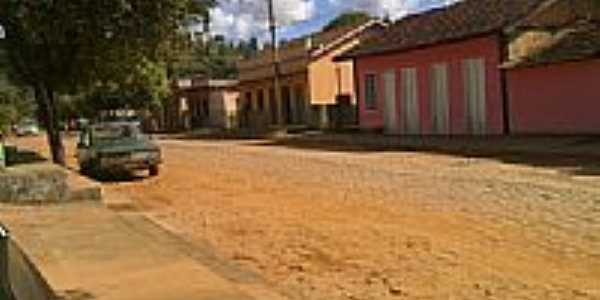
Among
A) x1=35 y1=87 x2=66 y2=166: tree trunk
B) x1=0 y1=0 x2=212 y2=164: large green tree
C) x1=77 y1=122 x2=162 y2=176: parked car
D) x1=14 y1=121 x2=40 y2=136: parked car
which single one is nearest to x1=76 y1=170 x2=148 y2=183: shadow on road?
x1=77 y1=122 x2=162 y2=176: parked car

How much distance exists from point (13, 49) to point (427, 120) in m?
19.2

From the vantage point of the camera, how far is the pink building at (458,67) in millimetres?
34812

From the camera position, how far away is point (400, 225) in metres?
15.3

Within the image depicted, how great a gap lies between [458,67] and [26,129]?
2576 inches

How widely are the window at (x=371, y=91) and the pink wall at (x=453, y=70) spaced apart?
0.96 feet

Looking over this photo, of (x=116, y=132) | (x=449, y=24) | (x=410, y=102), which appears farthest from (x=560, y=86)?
(x=116, y=132)

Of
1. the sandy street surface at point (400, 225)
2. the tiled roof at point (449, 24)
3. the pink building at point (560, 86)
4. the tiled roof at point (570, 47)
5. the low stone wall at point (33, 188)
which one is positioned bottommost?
the sandy street surface at point (400, 225)

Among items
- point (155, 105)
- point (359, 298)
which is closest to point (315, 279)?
point (359, 298)

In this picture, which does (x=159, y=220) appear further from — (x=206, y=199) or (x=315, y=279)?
(x=315, y=279)

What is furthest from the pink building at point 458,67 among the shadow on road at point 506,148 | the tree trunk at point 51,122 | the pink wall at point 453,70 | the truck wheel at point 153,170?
the tree trunk at point 51,122

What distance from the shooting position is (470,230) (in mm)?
14375

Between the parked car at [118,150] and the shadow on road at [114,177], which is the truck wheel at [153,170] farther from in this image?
the shadow on road at [114,177]

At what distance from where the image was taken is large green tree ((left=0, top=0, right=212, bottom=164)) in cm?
2241

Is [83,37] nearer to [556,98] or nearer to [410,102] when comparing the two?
[556,98]
